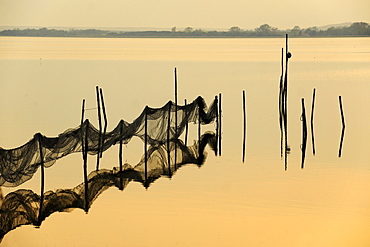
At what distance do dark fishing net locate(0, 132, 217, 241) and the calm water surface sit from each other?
3.9 inches

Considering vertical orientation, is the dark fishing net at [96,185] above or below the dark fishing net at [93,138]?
below

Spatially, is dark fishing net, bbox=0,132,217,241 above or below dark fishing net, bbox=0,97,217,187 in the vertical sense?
below

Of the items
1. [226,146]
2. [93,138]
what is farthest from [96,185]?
[226,146]

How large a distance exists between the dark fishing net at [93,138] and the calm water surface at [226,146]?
0.27m

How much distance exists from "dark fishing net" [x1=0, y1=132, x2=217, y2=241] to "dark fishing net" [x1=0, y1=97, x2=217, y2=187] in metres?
0.22

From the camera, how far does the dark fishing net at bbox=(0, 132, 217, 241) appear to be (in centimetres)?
613

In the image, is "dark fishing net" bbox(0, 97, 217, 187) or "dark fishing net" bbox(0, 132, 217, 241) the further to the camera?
"dark fishing net" bbox(0, 97, 217, 187)

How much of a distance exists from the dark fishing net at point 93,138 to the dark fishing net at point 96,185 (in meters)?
0.22

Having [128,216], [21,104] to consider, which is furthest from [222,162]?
[21,104]

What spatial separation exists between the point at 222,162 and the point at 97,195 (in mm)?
2475

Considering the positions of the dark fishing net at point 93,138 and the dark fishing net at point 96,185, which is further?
the dark fishing net at point 93,138

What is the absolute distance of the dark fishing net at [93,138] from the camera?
6660 millimetres

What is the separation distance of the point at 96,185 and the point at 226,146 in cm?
297

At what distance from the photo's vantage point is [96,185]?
749cm
